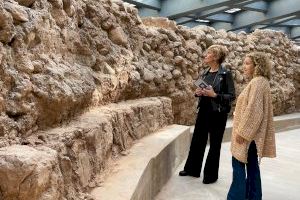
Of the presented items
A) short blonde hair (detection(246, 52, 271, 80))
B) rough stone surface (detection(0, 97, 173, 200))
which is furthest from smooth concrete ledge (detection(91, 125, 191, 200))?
short blonde hair (detection(246, 52, 271, 80))

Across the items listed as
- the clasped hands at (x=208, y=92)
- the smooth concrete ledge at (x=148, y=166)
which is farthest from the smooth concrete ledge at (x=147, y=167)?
the clasped hands at (x=208, y=92)

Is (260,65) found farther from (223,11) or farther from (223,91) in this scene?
(223,11)

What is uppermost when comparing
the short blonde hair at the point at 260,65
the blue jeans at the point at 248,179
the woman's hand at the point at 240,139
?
the short blonde hair at the point at 260,65

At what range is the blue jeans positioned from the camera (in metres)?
3.62

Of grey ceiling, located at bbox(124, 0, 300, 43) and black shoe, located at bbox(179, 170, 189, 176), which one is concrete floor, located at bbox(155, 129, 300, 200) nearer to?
black shoe, located at bbox(179, 170, 189, 176)

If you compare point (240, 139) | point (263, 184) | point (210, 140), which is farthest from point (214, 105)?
point (263, 184)

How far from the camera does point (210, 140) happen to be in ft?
15.0

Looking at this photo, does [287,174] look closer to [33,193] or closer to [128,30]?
[128,30]

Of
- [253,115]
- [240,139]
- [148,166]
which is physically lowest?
[148,166]

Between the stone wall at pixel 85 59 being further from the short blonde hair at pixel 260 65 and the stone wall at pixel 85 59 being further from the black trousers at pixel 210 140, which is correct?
the short blonde hair at pixel 260 65

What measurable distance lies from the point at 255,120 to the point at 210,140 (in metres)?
1.15

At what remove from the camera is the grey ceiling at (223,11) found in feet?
33.8

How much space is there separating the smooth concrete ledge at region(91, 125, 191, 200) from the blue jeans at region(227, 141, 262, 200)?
2.54 ft

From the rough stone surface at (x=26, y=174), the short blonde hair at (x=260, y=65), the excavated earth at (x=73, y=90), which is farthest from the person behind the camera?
the short blonde hair at (x=260, y=65)
